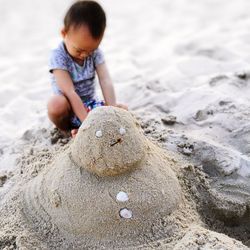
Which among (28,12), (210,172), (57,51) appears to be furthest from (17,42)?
(210,172)

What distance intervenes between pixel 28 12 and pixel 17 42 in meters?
0.87

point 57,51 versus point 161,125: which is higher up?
point 57,51

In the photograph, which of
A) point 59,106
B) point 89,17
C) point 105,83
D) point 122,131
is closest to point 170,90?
point 105,83

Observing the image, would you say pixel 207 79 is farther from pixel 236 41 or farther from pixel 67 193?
pixel 67 193

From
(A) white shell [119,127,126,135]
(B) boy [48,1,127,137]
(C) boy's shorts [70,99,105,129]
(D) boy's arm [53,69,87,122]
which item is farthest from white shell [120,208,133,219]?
(C) boy's shorts [70,99,105,129]

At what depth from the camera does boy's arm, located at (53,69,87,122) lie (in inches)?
92.7

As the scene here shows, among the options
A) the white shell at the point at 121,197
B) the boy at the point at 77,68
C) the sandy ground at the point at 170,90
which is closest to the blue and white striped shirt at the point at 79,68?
the boy at the point at 77,68

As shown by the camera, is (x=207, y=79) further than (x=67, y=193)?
Yes

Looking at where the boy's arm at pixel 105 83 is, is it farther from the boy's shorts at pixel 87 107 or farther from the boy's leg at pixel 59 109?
the boy's leg at pixel 59 109

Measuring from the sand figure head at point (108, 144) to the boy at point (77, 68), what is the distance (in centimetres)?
50

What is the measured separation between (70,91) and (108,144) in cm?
74

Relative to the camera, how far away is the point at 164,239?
170cm

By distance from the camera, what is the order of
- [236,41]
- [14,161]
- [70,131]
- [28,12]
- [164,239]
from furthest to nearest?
[28,12]
[236,41]
[70,131]
[14,161]
[164,239]

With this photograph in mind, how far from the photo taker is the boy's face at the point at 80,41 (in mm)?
2174
